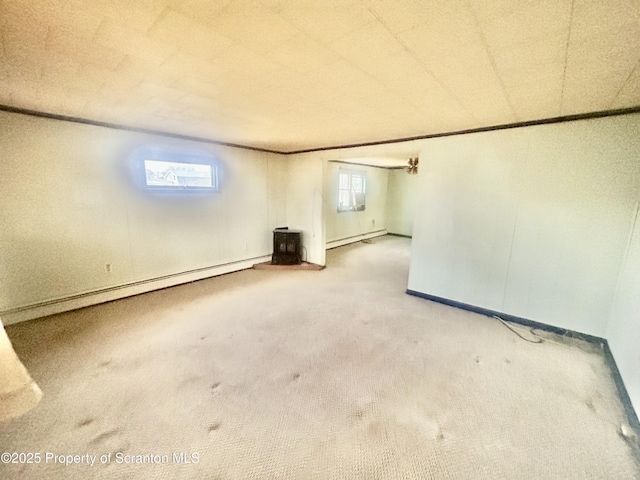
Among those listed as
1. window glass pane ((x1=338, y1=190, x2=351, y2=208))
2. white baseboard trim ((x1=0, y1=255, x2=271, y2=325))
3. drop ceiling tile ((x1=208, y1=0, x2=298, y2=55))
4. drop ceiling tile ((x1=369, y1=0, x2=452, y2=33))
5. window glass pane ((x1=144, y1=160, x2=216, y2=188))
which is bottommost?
white baseboard trim ((x1=0, y1=255, x2=271, y2=325))

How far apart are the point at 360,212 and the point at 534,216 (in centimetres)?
524

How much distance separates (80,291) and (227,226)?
2.20m

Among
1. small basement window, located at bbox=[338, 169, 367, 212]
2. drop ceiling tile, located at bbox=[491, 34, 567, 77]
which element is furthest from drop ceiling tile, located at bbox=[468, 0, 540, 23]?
small basement window, located at bbox=[338, 169, 367, 212]

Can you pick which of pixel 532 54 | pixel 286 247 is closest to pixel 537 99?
pixel 532 54

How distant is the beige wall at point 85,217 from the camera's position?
110 inches

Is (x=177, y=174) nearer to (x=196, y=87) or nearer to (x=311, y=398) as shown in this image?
(x=196, y=87)

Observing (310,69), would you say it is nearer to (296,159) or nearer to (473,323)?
(473,323)

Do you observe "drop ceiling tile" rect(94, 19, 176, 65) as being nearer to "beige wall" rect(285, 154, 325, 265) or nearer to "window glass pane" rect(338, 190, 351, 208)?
"beige wall" rect(285, 154, 325, 265)

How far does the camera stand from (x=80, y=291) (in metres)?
3.27

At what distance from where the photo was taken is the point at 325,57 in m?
1.52

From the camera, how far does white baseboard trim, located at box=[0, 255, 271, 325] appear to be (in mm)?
2904

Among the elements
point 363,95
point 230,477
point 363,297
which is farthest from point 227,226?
point 230,477

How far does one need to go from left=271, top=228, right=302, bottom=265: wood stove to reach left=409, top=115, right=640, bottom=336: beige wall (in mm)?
2489

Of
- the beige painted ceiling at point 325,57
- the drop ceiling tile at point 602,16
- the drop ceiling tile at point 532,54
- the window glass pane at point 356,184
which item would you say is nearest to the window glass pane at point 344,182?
the window glass pane at point 356,184
